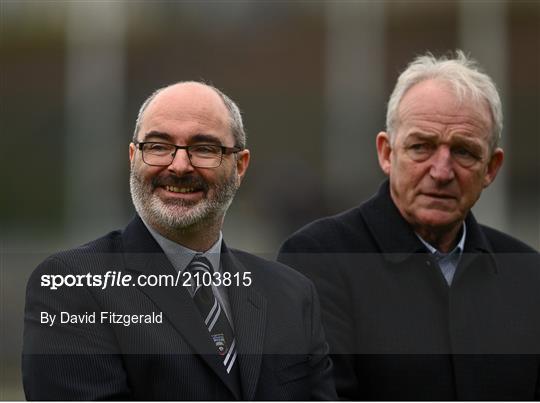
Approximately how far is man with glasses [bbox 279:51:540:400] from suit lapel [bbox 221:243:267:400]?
0.30 meters

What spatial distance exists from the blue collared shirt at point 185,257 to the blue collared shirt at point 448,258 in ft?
2.41

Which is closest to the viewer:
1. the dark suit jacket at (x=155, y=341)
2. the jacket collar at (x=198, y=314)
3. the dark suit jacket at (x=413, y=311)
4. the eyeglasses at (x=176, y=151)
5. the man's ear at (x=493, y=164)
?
the dark suit jacket at (x=155, y=341)

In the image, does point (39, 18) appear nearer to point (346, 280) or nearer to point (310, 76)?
point (310, 76)

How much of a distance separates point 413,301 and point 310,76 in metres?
8.92

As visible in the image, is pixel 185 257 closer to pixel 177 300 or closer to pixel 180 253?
pixel 180 253

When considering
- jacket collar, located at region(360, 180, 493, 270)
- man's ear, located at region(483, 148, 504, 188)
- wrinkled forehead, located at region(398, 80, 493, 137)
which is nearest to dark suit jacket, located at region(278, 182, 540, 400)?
jacket collar, located at region(360, 180, 493, 270)

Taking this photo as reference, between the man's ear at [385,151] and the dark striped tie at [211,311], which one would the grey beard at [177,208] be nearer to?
the dark striped tie at [211,311]

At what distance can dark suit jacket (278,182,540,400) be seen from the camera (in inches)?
109

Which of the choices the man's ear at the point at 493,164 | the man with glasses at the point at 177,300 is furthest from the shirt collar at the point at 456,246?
the man with glasses at the point at 177,300

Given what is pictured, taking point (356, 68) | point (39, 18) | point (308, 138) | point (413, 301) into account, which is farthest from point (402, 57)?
point (413, 301)

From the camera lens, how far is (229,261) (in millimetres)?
2613

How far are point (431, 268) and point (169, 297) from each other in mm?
891

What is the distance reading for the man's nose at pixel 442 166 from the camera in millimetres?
2924

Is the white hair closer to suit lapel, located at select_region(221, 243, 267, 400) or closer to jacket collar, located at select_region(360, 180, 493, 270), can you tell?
jacket collar, located at select_region(360, 180, 493, 270)
